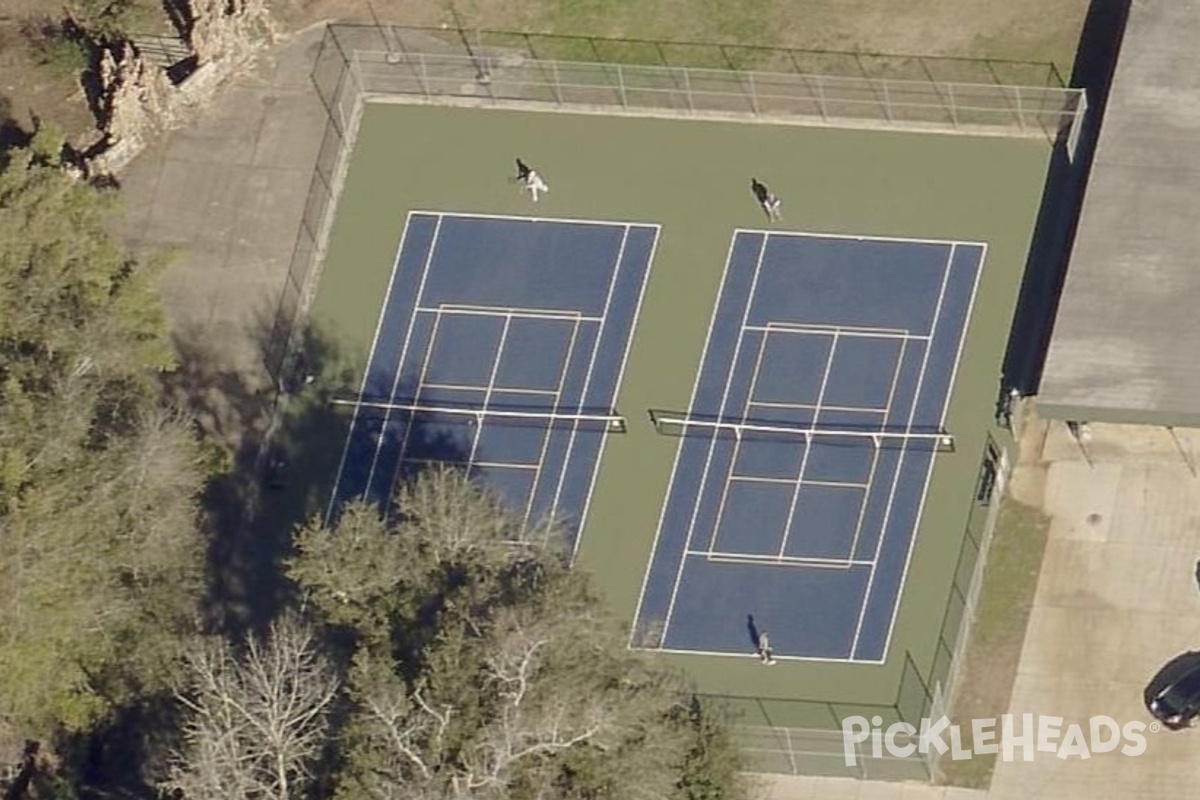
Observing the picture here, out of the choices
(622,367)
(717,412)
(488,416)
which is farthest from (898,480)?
(488,416)

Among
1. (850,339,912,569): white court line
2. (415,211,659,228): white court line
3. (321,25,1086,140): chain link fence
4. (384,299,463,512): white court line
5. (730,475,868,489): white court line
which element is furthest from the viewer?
(321,25,1086,140): chain link fence

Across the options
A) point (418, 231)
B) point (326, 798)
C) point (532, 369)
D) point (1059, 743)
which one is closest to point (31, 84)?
point (418, 231)

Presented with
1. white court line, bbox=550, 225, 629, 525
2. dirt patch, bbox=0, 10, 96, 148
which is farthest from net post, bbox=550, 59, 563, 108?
dirt patch, bbox=0, 10, 96, 148

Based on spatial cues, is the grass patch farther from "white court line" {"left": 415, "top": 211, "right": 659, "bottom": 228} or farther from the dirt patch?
the dirt patch

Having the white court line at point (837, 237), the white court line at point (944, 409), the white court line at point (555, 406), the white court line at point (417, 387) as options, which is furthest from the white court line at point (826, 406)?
the white court line at point (417, 387)

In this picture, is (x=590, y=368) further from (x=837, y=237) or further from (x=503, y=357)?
(x=837, y=237)

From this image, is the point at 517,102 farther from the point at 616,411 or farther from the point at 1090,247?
the point at 1090,247
